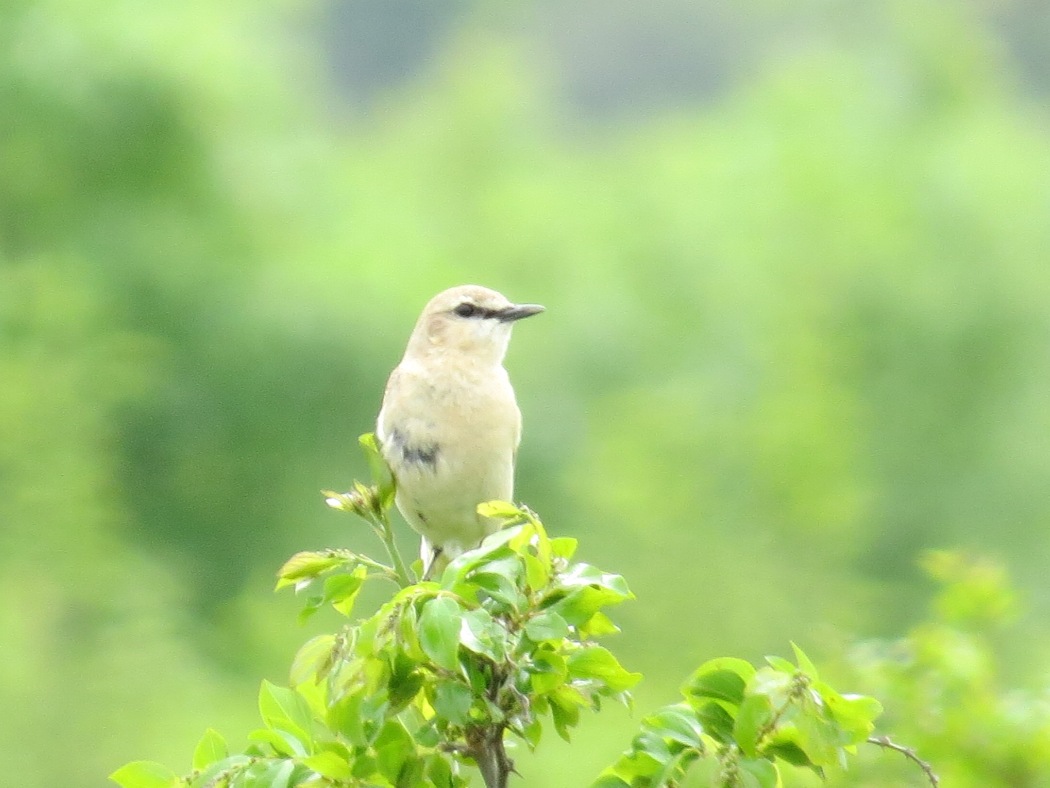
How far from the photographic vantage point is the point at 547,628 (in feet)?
8.93

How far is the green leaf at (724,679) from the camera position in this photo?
269 cm

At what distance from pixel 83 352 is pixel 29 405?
135cm

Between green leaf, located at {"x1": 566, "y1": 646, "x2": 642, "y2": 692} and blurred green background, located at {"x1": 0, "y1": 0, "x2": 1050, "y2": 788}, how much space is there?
680 cm

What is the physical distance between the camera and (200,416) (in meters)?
25.8

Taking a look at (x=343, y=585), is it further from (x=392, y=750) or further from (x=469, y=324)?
(x=469, y=324)

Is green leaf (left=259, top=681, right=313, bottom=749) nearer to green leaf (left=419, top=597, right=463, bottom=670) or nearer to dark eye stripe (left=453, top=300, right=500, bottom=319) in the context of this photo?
green leaf (left=419, top=597, right=463, bottom=670)

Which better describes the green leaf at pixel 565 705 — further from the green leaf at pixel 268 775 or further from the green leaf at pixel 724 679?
the green leaf at pixel 268 775

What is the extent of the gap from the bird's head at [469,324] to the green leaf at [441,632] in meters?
3.07

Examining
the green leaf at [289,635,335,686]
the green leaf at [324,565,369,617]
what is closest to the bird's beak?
the green leaf at [324,565,369,617]

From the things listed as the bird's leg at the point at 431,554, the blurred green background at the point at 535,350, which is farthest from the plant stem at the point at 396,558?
the blurred green background at the point at 535,350

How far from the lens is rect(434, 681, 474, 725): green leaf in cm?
268

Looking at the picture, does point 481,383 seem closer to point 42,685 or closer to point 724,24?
point 42,685

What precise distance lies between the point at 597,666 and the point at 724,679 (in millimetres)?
224

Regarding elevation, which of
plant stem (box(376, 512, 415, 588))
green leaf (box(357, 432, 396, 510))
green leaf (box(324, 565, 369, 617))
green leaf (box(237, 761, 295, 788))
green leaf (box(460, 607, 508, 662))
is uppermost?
green leaf (box(357, 432, 396, 510))
